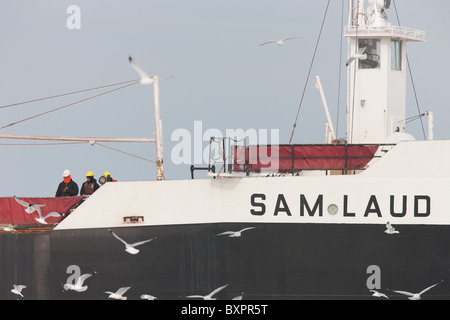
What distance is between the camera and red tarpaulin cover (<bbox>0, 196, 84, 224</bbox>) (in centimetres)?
3077

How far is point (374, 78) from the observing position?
34.7m

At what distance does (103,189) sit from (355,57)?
9.60 m

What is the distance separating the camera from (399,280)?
29109mm

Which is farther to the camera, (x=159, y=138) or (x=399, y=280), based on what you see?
(x=159, y=138)

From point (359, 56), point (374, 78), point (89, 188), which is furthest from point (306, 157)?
point (89, 188)

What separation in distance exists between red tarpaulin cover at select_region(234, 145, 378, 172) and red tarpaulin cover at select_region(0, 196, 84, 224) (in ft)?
17.2

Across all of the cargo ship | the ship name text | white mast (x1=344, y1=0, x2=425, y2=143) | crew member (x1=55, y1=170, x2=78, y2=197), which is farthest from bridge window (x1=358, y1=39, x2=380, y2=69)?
crew member (x1=55, y1=170, x2=78, y2=197)

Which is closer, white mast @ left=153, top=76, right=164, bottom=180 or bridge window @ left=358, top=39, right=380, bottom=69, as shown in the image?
white mast @ left=153, top=76, right=164, bottom=180

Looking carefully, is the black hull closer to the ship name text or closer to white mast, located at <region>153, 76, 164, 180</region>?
the ship name text

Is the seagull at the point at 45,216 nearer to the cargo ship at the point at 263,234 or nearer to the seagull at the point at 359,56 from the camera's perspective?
the cargo ship at the point at 263,234

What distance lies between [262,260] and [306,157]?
3.31 meters
